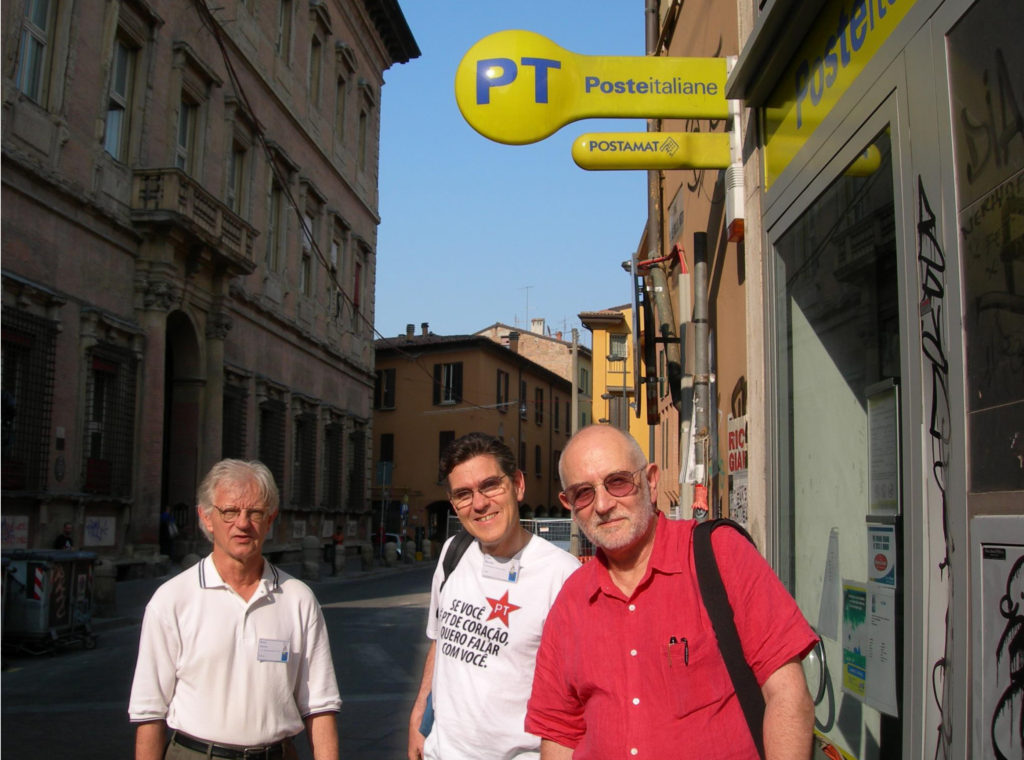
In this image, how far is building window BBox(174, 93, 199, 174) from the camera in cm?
2311

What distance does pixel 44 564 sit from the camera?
12062 mm

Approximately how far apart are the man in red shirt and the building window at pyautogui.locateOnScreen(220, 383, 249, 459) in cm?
2330

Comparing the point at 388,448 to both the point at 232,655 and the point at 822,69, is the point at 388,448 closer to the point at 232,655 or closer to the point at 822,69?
the point at 822,69

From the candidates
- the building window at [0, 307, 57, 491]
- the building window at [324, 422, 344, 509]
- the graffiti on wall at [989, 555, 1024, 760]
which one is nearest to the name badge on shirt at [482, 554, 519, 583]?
the graffiti on wall at [989, 555, 1024, 760]

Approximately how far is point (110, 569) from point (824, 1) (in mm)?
13428

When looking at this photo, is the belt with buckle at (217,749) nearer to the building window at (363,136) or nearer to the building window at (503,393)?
the building window at (363,136)

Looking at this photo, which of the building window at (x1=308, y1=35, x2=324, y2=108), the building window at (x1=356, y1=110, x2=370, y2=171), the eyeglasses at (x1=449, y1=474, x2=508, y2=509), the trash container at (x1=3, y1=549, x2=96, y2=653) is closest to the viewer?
the eyeglasses at (x1=449, y1=474, x2=508, y2=509)

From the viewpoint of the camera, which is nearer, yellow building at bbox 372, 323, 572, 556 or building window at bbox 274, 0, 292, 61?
building window at bbox 274, 0, 292, 61

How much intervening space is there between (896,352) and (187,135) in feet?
72.5

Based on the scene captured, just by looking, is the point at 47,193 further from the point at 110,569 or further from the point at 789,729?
the point at 789,729

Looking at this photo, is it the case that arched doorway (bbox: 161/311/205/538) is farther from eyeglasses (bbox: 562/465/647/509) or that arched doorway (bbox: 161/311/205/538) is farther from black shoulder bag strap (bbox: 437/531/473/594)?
eyeglasses (bbox: 562/465/647/509)

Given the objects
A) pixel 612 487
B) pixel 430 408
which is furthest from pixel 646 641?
pixel 430 408

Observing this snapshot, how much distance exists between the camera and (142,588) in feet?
62.1

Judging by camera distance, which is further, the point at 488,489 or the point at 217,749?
the point at 488,489
